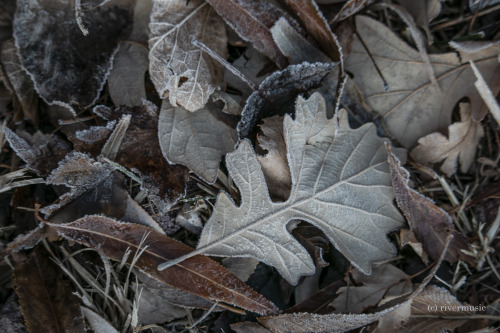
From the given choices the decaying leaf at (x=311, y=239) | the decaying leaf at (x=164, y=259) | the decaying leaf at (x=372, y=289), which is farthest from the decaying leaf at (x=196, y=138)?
the decaying leaf at (x=372, y=289)

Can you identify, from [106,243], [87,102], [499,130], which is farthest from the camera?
[499,130]

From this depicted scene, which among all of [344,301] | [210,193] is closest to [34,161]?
[210,193]

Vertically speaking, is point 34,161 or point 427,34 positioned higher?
point 34,161

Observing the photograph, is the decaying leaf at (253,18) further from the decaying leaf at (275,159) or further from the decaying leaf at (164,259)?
the decaying leaf at (164,259)

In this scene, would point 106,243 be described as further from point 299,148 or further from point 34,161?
Result: point 299,148

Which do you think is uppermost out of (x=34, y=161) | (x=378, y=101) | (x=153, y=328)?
(x=34, y=161)

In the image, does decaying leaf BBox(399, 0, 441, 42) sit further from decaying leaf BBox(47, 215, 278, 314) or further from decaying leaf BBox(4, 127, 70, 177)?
decaying leaf BBox(4, 127, 70, 177)

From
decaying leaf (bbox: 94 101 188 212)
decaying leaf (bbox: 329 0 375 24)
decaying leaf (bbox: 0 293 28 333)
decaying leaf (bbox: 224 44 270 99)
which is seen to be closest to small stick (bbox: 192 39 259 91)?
decaying leaf (bbox: 224 44 270 99)
